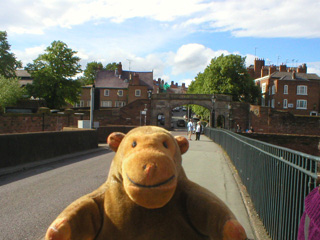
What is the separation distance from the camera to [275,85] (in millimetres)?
57000

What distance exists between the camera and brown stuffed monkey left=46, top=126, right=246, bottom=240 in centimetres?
240

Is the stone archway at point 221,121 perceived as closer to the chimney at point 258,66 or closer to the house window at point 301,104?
the house window at point 301,104

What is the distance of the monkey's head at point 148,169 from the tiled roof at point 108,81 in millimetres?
69839

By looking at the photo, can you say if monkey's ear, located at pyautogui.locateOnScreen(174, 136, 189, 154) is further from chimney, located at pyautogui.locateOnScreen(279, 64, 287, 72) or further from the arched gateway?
chimney, located at pyautogui.locateOnScreen(279, 64, 287, 72)

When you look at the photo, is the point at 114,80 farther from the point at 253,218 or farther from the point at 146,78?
the point at 253,218

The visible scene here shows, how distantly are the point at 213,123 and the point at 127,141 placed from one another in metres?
49.6

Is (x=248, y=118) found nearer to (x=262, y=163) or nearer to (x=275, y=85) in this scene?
(x=275, y=85)

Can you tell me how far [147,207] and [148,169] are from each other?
31 cm

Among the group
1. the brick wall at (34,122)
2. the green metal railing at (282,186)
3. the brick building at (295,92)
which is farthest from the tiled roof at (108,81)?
the green metal railing at (282,186)

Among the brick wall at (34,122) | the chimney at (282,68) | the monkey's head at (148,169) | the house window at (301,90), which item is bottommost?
the brick wall at (34,122)

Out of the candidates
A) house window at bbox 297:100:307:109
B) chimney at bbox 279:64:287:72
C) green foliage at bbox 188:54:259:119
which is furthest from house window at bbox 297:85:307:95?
chimney at bbox 279:64:287:72

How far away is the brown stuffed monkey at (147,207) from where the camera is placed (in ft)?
7.86

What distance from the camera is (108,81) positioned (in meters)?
72.0

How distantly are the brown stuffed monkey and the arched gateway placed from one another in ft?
158
